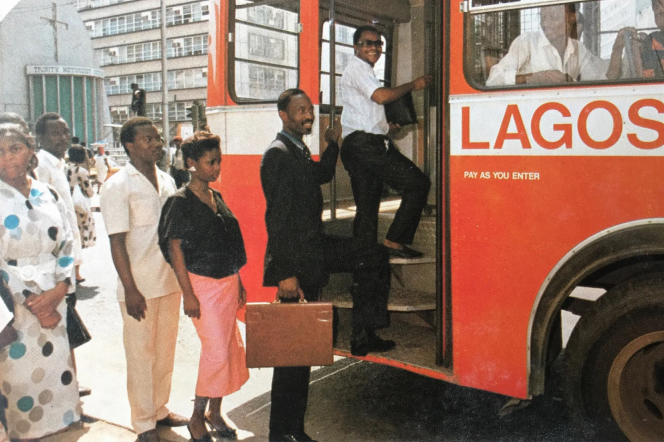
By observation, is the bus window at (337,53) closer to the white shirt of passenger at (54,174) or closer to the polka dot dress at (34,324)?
the polka dot dress at (34,324)

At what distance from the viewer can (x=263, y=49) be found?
4.44m

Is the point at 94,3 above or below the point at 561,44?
above

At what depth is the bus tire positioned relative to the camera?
2.97 m

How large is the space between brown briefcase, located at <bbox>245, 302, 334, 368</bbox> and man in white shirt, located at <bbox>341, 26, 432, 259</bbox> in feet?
3.62

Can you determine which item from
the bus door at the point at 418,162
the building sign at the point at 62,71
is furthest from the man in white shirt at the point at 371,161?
the building sign at the point at 62,71

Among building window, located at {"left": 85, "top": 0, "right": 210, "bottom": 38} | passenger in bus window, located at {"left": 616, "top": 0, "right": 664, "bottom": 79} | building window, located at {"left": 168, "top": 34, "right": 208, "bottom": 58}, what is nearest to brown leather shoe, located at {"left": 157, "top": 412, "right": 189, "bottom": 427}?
passenger in bus window, located at {"left": 616, "top": 0, "right": 664, "bottom": 79}

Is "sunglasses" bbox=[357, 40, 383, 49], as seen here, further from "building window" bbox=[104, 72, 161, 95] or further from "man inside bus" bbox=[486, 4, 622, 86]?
"building window" bbox=[104, 72, 161, 95]

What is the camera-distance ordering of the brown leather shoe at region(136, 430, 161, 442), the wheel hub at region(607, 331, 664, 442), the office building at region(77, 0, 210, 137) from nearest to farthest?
the wheel hub at region(607, 331, 664, 442) → the brown leather shoe at region(136, 430, 161, 442) → the office building at region(77, 0, 210, 137)

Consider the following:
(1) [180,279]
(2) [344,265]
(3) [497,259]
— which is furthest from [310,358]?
(3) [497,259]

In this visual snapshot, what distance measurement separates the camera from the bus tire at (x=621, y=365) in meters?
2.97

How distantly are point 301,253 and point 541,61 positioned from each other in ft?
A: 5.11

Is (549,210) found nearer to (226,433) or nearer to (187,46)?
(226,433)

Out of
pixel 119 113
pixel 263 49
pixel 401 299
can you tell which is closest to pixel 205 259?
pixel 401 299

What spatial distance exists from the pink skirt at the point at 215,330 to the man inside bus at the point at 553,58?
6.22ft
